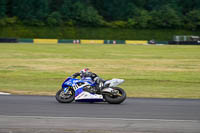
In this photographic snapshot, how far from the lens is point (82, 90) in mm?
12156

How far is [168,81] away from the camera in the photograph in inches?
835

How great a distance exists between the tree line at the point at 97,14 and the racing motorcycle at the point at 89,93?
204 feet

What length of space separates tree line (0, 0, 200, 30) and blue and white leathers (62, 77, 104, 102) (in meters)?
62.1

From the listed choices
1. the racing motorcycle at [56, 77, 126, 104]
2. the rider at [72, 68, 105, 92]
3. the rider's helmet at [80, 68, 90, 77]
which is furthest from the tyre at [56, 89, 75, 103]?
the rider's helmet at [80, 68, 90, 77]

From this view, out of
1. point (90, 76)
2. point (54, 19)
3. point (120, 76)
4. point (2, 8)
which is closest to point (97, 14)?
point (54, 19)

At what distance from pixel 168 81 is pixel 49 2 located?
65191mm

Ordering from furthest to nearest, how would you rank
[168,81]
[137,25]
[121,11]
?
[121,11], [137,25], [168,81]

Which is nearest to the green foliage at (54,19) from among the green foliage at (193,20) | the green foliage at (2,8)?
the green foliage at (2,8)

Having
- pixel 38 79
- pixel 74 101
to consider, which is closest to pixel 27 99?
pixel 74 101

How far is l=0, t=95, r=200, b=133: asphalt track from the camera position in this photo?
28.4 ft

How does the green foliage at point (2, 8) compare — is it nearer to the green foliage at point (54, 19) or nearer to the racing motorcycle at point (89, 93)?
the green foliage at point (54, 19)

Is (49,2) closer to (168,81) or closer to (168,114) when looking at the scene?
(168,81)

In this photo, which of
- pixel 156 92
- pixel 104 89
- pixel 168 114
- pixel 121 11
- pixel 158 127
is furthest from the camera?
pixel 121 11

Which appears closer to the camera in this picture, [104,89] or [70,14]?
[104,89]
